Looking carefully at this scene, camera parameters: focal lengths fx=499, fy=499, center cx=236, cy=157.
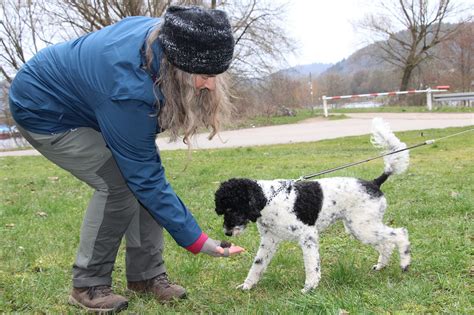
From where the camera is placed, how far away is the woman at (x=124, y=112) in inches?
105

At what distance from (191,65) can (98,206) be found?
4.19 feet

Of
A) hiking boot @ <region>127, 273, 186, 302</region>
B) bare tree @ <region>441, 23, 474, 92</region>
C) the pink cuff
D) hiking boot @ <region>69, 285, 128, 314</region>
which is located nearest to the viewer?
the pink cuff

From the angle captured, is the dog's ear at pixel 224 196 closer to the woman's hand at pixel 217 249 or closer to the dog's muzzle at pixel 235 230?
the dog's muzzle at pixel 235 230

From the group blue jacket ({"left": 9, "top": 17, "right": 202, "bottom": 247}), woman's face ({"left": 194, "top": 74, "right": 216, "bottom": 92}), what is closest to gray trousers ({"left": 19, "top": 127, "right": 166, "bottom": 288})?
blue jacket ({"left": 9, "top": 17, "right": 202, "bottom": 247})

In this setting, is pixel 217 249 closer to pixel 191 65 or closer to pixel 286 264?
pixel 191 65

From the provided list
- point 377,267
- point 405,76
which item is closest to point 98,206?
point 377,267

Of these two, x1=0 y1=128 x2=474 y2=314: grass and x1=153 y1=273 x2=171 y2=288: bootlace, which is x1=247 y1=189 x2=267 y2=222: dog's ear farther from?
x1=153 y1=273 x2=171 y2=288: bootlace

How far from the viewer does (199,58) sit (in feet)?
8.59

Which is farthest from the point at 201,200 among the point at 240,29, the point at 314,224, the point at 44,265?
the point at 240,29

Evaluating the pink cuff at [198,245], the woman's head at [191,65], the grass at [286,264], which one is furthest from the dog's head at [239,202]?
the woman's head at [191,65]

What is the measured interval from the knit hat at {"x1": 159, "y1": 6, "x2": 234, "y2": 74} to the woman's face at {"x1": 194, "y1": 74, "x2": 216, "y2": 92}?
0.11m

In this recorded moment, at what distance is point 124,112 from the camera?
266cm

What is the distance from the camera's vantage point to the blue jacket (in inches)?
106

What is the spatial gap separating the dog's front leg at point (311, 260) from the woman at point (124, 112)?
Answer: 0.78 meters
